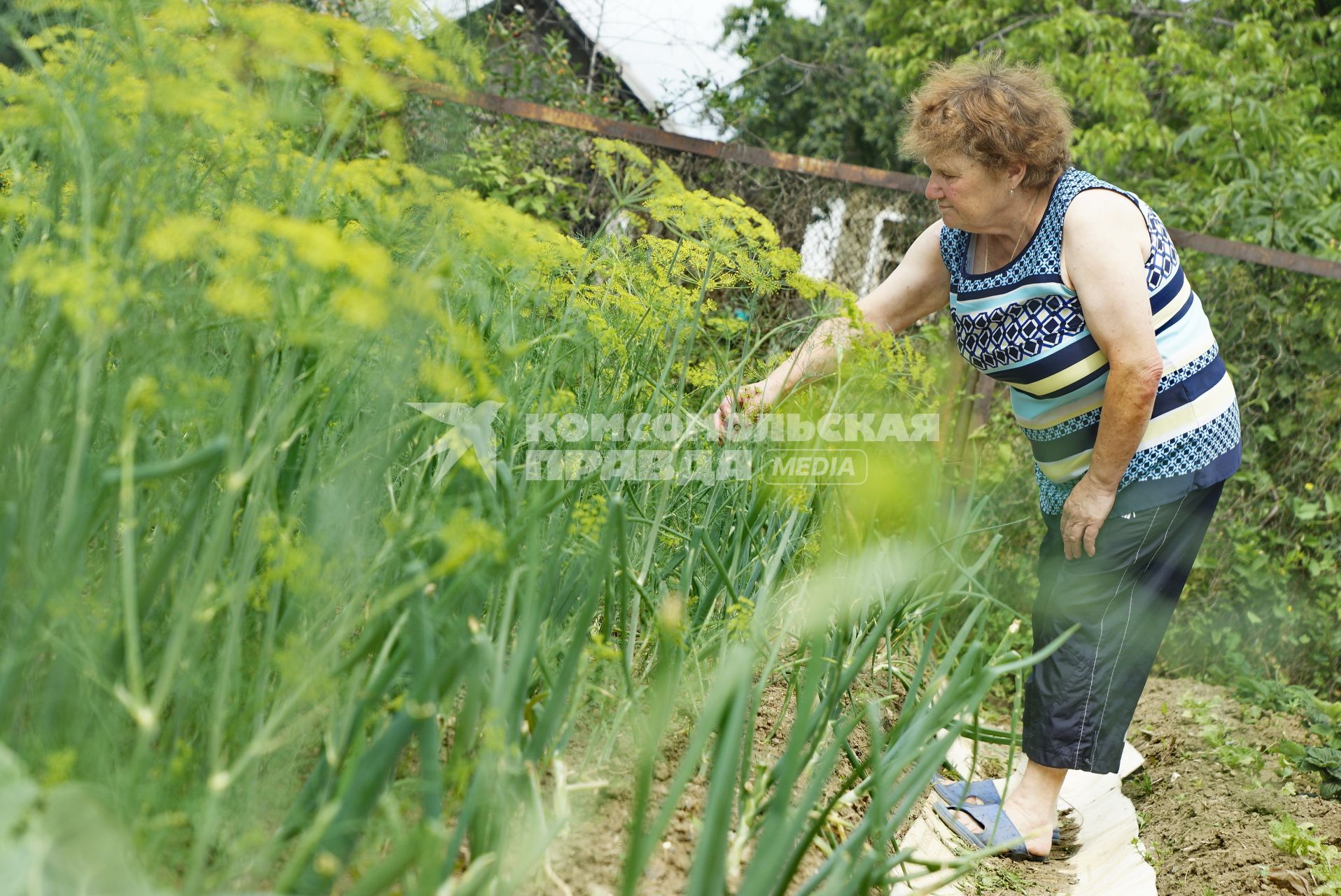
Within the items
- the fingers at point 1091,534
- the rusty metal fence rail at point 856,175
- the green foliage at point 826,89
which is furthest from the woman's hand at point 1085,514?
the green foliage at point 826,89

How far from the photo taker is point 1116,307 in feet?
7.66

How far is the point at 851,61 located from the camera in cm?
2230

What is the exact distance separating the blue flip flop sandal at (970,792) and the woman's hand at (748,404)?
3.31ft

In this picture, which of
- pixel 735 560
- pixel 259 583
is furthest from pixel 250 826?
pixel 735 560

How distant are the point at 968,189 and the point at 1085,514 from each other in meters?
0.85

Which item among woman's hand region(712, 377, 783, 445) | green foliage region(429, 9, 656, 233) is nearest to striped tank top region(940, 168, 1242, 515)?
woman's hand region(712, 377, 783, 445)

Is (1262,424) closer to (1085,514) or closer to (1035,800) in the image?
(1085,514)

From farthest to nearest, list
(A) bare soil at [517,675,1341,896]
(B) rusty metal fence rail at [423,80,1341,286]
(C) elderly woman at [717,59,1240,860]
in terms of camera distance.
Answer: (B) rusty metal fence rail at [423,80,1341,286] → (C) elderly woman at [717,59,1240,860] → (A) bare soil at [517,675,1341,896]

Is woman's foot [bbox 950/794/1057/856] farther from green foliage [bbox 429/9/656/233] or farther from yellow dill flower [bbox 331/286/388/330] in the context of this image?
green foliage [bbox 429/9/656/233]

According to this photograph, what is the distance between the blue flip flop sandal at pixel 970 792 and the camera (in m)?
2.56

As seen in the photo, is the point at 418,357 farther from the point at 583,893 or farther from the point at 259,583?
the point at 583,893

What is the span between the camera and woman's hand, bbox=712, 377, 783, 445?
2.31 m

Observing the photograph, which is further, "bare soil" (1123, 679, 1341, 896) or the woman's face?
the woman's face

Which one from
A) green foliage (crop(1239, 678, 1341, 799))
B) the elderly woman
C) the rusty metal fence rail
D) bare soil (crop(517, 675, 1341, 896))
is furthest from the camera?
the rusty metal fence rail
